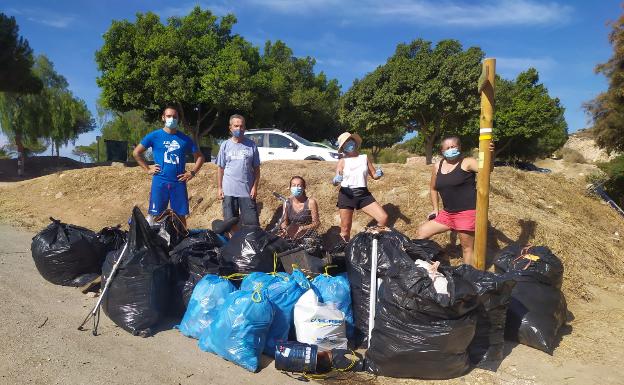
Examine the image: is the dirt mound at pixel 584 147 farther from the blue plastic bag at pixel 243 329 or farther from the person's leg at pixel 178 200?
the blue plastic bag at pixel 243 329

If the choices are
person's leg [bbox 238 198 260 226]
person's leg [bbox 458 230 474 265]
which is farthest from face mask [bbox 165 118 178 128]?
person's leg [bbox 458 230 474 265]

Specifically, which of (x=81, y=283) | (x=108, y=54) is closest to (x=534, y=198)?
(x=81, y=283)

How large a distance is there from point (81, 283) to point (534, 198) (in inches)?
271

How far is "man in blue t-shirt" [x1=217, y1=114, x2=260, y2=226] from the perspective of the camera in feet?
16.0

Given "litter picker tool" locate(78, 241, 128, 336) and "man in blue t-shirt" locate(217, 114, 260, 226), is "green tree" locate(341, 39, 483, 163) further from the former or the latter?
"litter picker tool" locate(78, 241, 128, 336)

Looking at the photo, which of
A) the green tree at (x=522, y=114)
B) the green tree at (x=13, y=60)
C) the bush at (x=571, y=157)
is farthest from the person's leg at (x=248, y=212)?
the bush at (x=571, y=157)

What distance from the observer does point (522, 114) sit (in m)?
32.1

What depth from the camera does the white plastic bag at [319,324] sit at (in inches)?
120

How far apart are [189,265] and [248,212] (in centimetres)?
120

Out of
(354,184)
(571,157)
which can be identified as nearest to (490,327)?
(354,184)

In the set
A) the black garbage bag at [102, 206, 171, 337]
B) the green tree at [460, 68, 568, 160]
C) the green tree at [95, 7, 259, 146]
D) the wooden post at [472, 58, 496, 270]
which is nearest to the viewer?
the black garbage bag at [102, 206, 171, 337]

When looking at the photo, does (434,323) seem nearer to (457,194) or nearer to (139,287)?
(457,194)

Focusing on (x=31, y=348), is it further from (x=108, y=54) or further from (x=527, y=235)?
(x=108, y=54)

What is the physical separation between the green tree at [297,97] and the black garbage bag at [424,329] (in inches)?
744
